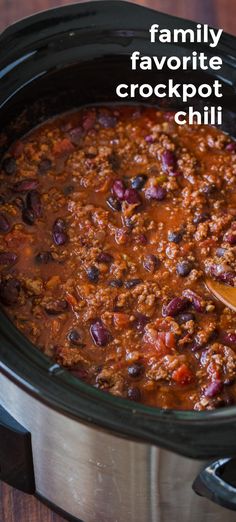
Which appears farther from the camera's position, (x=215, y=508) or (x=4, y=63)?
(x=4, y=63)

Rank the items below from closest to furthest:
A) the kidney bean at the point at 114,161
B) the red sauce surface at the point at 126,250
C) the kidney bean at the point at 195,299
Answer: the red sauce surface at the point at 126,250
the kidney bean at the point at 195,299
the kidney bean at the point at 114,161

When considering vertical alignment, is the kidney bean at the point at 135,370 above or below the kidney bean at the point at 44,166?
below

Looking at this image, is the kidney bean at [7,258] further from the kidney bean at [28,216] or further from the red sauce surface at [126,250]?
the kidney bean at [28,216]

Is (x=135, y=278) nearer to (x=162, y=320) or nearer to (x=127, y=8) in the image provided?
(x=162, y=320)

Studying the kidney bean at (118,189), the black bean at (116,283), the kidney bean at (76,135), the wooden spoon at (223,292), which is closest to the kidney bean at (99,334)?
the black bean at (116,283)

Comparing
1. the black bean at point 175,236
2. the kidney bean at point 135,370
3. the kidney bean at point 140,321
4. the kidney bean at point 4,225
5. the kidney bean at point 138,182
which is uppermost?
the kidney bean at point 138,182

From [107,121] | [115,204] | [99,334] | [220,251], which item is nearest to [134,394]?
[99,334]

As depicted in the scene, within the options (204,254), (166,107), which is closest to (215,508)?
(204,254)
